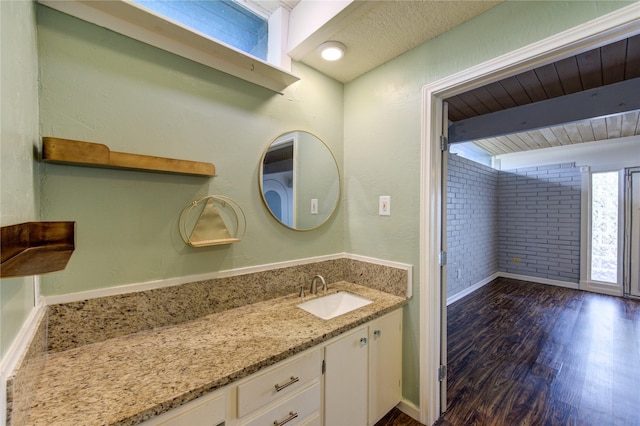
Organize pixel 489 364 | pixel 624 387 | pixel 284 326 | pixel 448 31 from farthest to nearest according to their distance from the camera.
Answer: pixel 489 364
pixel 624 387
pixel 448 31
pixel 284 326

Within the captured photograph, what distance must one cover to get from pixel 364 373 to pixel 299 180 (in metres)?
1.22

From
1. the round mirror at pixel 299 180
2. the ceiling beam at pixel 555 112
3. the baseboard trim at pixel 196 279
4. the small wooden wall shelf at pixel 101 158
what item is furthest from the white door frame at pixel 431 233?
the ceiling beam at pixel 555 112

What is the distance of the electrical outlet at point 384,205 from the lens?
179 centimetres

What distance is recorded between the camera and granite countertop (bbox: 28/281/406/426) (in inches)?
29.5

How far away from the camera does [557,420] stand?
169 centimetres

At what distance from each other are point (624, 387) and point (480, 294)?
7.28 ft

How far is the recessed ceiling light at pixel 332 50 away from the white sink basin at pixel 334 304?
1555mm

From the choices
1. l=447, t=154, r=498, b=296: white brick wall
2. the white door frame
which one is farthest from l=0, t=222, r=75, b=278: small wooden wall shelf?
l=447, t=154, r=498, b=296: white brick wall

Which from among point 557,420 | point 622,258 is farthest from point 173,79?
point 622,258

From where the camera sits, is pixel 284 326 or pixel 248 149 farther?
pixel 248 149

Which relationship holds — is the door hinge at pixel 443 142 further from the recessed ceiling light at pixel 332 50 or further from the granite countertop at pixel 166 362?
the granite countertop at pixel 166 362

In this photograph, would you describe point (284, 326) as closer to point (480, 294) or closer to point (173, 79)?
point (173, 79)

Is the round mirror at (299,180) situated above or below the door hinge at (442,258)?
above

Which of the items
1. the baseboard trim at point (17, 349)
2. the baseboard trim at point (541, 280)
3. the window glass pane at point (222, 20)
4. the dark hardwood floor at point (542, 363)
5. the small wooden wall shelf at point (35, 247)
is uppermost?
the window glass pane at point (222, 20)
